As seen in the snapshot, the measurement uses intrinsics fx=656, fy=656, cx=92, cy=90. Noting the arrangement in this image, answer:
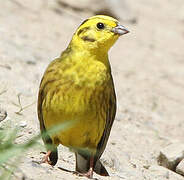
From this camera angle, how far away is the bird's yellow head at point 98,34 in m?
5.00

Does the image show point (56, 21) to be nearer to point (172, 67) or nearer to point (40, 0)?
point (40, 0)

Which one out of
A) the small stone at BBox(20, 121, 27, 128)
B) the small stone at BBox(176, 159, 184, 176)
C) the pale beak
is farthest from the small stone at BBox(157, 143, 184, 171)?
the pale beak

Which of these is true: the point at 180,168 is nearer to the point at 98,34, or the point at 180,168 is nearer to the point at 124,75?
the point at 98,34

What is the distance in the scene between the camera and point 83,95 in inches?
187

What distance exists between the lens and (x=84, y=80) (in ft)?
15.8

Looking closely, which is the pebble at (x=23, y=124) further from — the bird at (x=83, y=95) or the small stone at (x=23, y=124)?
the bird at (x=83, y=95)

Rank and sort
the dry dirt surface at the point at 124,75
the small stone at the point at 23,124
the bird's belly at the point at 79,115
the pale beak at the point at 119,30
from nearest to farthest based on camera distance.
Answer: the bird's belly at the point at 79,115 < the pale beak at the point at 119,30 < the small stone at the point at 23,124 < the dry dirt surface at the point at 124,75

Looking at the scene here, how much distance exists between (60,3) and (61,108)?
707cm

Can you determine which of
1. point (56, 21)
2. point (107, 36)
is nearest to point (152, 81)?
point (56, 21)

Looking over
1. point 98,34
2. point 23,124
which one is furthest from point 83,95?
point 23,124

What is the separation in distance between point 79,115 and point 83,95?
151 mm

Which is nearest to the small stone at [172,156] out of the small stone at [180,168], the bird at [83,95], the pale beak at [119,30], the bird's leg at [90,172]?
the small stone at [180,168]

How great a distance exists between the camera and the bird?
4742 mm

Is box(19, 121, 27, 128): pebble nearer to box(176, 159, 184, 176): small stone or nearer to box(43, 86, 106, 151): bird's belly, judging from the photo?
box(43, 86, 106, 151): bird's belly
